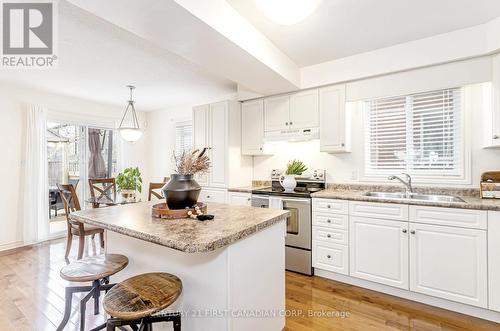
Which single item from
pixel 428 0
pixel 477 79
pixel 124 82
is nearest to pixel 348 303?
pixel 477 79

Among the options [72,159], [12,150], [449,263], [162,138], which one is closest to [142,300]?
[449,263]

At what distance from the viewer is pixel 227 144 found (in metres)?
3.67

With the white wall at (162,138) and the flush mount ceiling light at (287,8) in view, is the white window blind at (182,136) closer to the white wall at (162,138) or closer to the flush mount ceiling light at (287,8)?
the white wall at (162,138)

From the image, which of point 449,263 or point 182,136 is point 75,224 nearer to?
point 182,136

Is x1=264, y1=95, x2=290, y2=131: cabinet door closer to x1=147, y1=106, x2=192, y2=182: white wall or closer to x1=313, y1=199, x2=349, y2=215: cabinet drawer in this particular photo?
x1=313, y1=199, x2=349, y2=215: cabinet drawer

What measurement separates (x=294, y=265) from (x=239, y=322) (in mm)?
1688

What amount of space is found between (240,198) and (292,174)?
81cm

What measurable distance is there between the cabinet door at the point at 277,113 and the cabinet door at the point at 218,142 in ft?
2.04

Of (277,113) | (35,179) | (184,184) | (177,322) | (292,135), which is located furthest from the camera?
(35,179)

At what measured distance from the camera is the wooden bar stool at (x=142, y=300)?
1.14 m

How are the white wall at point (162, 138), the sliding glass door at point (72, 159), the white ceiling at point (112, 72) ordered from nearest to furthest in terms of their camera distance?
1. the white ceiling at point (112, 72)
2. the sliding glass door at point (72, 159)
3. the white wall at point (162, 138)

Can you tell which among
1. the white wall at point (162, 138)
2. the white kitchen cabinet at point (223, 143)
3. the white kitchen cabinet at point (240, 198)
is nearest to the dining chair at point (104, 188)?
the white wall at point (162, 138)

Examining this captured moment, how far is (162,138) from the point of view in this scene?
5508mm

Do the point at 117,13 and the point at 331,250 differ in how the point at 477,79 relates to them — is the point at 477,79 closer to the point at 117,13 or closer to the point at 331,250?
the point at 331,250
